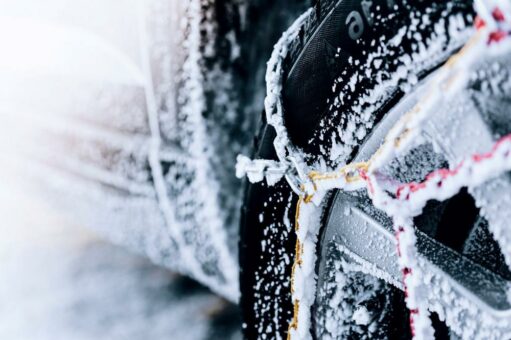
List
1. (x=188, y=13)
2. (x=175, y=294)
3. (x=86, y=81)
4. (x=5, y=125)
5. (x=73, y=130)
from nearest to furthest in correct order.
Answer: (x=188, y=13)
(x=86, y=81)
(x=73, y=130)
(x=5, y=125)
(x=175, y=294)

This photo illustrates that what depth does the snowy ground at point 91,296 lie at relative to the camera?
71.7 inches

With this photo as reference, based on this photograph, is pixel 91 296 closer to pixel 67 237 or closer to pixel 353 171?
pixel 67 237

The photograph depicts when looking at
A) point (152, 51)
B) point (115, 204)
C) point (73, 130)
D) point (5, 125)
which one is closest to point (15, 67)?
point (73, 130)

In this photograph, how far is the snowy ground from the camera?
1.82 m

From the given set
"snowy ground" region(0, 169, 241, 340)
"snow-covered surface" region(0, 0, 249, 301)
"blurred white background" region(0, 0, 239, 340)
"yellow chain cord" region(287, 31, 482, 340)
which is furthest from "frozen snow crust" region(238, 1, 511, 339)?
"snowy ground" region(0, 169, 241, 340)

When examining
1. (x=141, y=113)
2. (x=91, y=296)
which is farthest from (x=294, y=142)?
(x=91, y=296)

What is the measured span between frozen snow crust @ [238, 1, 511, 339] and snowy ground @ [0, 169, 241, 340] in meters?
0.94

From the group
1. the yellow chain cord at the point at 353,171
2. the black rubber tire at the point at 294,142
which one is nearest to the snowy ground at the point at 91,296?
the black rubber tire at the point at 294,142

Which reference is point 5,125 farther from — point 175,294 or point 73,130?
point 175,294

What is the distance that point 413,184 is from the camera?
0.70 metres

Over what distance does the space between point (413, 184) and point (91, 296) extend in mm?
1667

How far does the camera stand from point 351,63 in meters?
0.78

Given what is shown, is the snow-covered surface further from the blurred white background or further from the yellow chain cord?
the yellow chain cord

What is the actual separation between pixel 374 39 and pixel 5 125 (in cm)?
152
